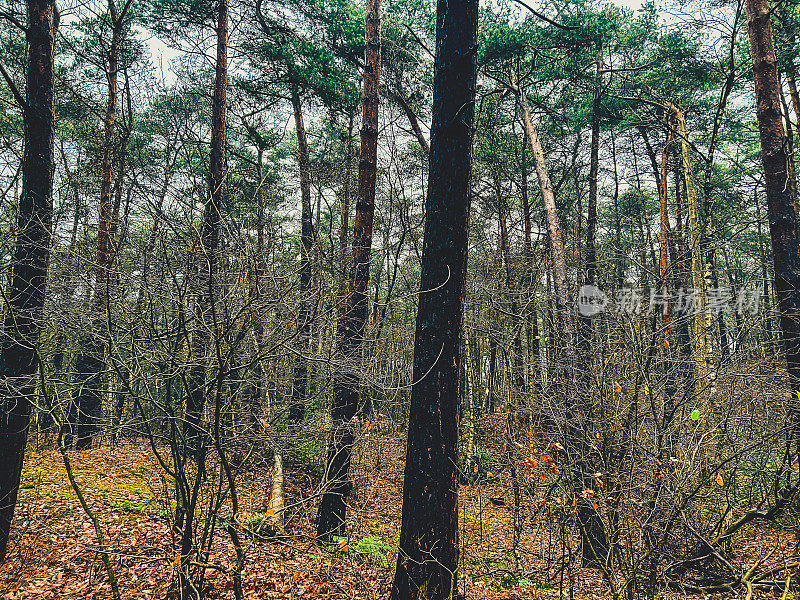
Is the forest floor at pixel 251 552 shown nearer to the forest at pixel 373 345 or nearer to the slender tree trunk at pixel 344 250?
the forest at pixel 373 345

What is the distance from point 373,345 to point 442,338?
4.16m

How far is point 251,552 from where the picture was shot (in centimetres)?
498

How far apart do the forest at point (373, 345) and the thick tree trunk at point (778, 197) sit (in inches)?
1.6

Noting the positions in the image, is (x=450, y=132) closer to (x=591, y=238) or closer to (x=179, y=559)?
(x=179, y=559)

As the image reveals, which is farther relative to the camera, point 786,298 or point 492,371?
point 492,371

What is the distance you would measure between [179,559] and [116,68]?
10.8 meters

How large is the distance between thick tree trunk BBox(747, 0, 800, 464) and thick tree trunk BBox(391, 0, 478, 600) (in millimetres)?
3734

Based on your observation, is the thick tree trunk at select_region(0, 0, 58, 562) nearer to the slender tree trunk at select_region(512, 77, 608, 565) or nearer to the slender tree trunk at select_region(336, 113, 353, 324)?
the slender tree trunk at select_region(336, 113, 353, 324)

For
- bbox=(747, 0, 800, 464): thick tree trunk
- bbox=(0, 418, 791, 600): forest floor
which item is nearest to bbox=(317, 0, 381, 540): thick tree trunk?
bbox=(0, 418, 791, 600): forest floor

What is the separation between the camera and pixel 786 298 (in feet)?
15.9

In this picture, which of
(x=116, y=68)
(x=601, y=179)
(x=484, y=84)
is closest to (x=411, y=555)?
(x=484, y=84)

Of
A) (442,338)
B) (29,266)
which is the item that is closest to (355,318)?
(442,338)

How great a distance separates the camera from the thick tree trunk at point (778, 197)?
4.78 metres

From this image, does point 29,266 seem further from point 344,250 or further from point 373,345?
point 373,345
